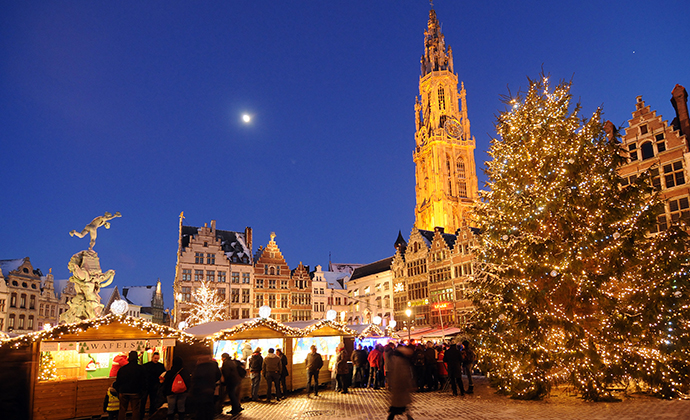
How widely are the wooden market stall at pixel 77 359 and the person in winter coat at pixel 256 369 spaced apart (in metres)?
2.90

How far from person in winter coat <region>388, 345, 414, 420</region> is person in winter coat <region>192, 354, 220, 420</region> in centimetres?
304

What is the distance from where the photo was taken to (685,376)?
38.8 feet

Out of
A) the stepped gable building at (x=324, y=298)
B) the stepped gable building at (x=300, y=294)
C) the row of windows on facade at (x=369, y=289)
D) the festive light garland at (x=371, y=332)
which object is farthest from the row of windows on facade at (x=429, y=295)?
the festive light garland at (x=371, y=332)

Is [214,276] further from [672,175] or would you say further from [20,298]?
[672,175]

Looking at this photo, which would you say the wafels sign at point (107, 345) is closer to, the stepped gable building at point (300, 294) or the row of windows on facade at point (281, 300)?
the row of windows on facade at point (281, 300)

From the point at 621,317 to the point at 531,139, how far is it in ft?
18.0

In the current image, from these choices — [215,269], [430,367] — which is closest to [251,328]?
[430,367]

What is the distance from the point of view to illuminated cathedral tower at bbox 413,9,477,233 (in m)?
79.0

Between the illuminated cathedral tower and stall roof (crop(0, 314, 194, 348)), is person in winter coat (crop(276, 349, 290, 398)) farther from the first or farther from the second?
the illuminated cathedral tower

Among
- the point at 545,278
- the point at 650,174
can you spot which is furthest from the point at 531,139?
the point at 545,278

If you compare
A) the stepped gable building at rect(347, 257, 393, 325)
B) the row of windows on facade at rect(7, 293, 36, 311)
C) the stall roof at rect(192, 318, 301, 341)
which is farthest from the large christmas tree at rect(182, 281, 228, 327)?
the stall roof at rect(192, 318, 301, 341)

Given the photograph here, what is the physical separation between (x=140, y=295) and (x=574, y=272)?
101 meters

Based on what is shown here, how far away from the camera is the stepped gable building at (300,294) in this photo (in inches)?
2165

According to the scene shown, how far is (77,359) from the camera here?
39.8 ft
